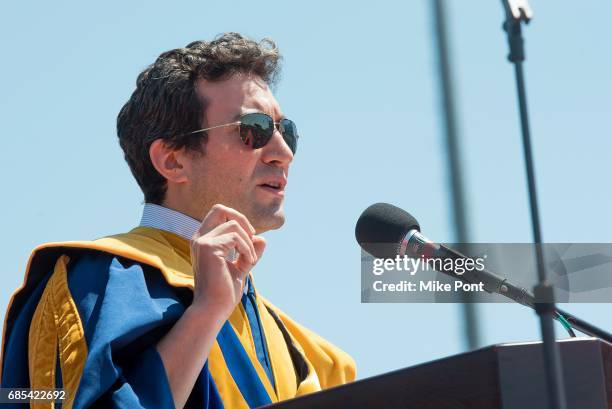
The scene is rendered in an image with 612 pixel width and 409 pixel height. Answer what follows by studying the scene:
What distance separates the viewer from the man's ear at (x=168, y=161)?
15.1 feet

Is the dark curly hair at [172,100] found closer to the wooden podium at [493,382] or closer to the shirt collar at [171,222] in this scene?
the shirt collar at [171,222]

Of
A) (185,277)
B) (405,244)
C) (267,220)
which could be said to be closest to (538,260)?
(405,244)

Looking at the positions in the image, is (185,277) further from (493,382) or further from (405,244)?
(493,382)

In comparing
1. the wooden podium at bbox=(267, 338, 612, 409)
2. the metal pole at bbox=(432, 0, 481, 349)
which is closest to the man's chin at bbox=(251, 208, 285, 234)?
the metal pole at bbox=(432, 0, 481, 349)

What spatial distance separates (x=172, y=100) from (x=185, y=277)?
97 cm

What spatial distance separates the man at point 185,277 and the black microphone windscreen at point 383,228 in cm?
43

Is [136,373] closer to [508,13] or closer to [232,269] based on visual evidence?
[232,269]

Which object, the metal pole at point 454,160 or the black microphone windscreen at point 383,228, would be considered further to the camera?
the black microphone windscreen at point 383,228

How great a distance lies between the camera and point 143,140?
4742 mm

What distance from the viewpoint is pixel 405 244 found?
386cm

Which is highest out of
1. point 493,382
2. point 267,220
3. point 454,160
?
point 267,220

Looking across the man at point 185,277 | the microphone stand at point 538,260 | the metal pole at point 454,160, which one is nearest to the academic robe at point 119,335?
the man at point 185,277

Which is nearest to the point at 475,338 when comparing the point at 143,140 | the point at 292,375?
the point at 292,375

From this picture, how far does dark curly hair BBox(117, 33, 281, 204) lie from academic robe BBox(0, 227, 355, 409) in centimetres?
43
